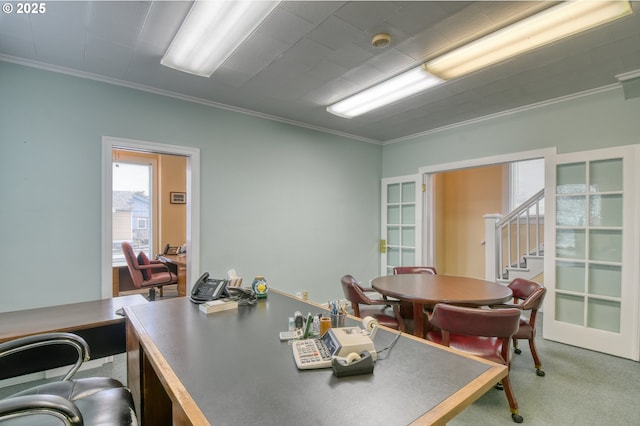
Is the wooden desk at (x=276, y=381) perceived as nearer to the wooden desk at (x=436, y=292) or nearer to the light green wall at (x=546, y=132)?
the wooden desk at (x=436, y=292)

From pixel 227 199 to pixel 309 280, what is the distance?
1.65 metres

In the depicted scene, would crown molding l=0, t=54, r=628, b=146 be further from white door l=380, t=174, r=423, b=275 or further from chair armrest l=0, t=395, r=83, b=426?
chair armrest l=0, t=395, r=83, b=426

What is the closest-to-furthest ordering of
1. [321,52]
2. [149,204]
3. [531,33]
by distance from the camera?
[531,33], [321,52], [149,204]

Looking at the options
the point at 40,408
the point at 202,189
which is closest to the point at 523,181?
the point at 202,189

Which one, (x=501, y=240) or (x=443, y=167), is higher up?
(x=443, y=167)

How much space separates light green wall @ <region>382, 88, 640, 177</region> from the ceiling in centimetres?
19

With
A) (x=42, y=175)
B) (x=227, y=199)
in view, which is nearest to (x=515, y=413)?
(x=227, y=199)

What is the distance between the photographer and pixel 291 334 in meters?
1.39

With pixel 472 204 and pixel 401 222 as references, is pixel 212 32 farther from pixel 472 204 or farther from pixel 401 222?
pixel 472 204

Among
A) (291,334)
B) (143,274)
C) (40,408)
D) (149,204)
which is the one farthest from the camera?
(149,204)

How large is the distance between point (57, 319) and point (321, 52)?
265 cm

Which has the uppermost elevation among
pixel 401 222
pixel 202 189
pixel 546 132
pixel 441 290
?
pixel 546 132

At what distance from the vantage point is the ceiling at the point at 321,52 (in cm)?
194

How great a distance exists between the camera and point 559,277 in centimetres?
336
